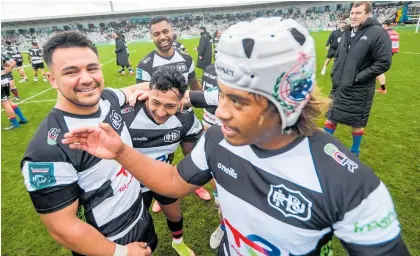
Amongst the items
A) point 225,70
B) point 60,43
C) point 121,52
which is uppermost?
point 60,43

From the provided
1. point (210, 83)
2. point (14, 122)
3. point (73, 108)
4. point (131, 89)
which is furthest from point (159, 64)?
point (14, 122)

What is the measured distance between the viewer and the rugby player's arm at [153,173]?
1.65 m

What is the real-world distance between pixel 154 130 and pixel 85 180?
1.21m

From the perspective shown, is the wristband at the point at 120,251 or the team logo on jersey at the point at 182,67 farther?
the team logo on jersey at the point at 182,67

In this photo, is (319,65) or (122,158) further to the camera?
(319,65)

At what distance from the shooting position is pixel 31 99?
11.6 m

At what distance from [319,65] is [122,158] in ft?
50.1

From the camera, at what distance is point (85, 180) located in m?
1.88

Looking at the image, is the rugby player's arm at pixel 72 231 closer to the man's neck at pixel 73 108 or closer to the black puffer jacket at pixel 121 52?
the man's neck at pixel 73 108

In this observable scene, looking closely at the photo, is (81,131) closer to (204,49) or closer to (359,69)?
(359,69)

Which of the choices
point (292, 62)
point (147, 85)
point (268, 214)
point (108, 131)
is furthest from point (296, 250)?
point (147, 85)

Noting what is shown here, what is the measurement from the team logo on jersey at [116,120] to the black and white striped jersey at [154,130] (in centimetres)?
49

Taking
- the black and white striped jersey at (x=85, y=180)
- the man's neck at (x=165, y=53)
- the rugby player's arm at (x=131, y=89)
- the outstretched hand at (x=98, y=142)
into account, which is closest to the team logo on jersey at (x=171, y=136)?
the rugby player's arm at (x=131, y=89)

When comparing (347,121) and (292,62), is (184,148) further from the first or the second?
(347,121)
